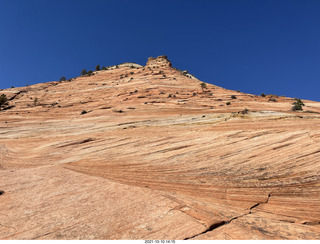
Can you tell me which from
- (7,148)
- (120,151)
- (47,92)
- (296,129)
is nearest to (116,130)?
A: (120,151)

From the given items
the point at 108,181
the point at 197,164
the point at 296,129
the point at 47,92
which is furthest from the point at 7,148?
the point at 47,92

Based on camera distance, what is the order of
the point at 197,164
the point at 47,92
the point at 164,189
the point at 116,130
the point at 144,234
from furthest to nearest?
the point at 47,92 → the point at 116,130 → the point at 197,164 → the point at 164,189 → the point at 144,234

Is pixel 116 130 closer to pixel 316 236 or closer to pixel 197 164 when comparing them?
pixel 197 164

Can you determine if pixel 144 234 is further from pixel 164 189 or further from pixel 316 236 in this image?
pixel 316 236

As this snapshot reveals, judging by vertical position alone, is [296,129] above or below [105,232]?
above

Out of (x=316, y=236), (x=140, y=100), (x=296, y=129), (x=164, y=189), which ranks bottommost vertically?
(x=316, y=236)

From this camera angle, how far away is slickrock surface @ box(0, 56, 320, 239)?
5.34 meters

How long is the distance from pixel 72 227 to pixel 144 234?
2.06m

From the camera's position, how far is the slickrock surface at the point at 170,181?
534 centimetres

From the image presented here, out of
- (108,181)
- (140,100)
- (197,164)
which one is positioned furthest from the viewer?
(140,100)

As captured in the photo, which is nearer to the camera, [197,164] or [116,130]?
[197,164]

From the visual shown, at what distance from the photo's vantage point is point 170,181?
9188 mm

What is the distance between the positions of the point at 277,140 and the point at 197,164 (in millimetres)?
5014

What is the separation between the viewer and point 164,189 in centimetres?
833
